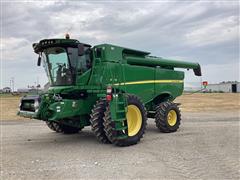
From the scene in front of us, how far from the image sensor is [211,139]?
939 cm

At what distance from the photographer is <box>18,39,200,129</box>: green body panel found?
28.3ft

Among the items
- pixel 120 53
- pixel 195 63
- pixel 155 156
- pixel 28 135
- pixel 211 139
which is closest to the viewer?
pixel 155 156

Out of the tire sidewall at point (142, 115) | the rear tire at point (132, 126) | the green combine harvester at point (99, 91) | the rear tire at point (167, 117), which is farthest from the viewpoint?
the rear tire at point (167, 117)

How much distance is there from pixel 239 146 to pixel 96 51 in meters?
5.02

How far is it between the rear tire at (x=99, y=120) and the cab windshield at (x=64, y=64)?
4.35ft

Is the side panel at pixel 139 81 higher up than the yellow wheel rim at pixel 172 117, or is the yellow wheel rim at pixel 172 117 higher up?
the side panel at pixel 139 81

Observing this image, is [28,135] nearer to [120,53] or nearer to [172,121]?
[120,53]

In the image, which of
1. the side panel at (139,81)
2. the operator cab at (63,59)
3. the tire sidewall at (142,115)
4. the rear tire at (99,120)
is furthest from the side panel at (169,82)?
the rear tire at (99,120)

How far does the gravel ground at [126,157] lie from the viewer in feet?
19.2

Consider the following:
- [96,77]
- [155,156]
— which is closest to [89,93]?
[96,77]

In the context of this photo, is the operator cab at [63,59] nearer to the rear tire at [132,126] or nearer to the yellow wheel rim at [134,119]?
the rear tire at [132,126]

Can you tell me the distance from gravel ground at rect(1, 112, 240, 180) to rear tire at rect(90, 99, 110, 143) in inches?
13.4

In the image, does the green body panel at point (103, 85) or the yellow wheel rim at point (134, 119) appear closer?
the green body panel at point (103, 85)

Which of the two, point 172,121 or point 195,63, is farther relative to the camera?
point 195,63
